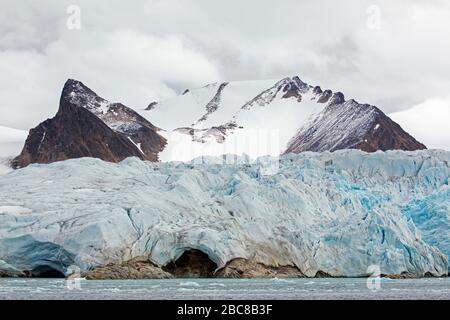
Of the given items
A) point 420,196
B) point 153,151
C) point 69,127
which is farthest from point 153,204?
point 153,151

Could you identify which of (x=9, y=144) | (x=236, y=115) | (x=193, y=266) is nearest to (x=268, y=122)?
(x=236, y=115)

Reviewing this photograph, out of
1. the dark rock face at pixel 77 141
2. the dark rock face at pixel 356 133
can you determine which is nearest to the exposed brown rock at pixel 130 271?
the dark rock face at pixel 356 133

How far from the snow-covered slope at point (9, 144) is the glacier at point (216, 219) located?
64.9 m

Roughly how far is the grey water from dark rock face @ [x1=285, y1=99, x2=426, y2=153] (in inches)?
2535

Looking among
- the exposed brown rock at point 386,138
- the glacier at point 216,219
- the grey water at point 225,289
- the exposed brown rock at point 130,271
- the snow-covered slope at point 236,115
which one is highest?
the snow-covered slope at point 236,115

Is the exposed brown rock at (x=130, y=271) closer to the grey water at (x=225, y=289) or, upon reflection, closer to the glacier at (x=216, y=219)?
the glacier at (x=216, y=219)

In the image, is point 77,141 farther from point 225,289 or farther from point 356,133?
point 225,289

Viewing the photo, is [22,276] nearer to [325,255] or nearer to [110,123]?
[325,255]

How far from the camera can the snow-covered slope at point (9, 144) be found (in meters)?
120

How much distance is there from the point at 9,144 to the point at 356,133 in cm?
4951

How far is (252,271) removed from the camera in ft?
148

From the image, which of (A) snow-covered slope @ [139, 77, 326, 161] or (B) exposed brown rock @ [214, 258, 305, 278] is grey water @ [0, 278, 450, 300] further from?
(A) snow-covered slope @ [139, 77, 326, 161]

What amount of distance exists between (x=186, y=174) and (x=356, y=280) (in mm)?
12734

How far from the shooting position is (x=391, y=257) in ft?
149
